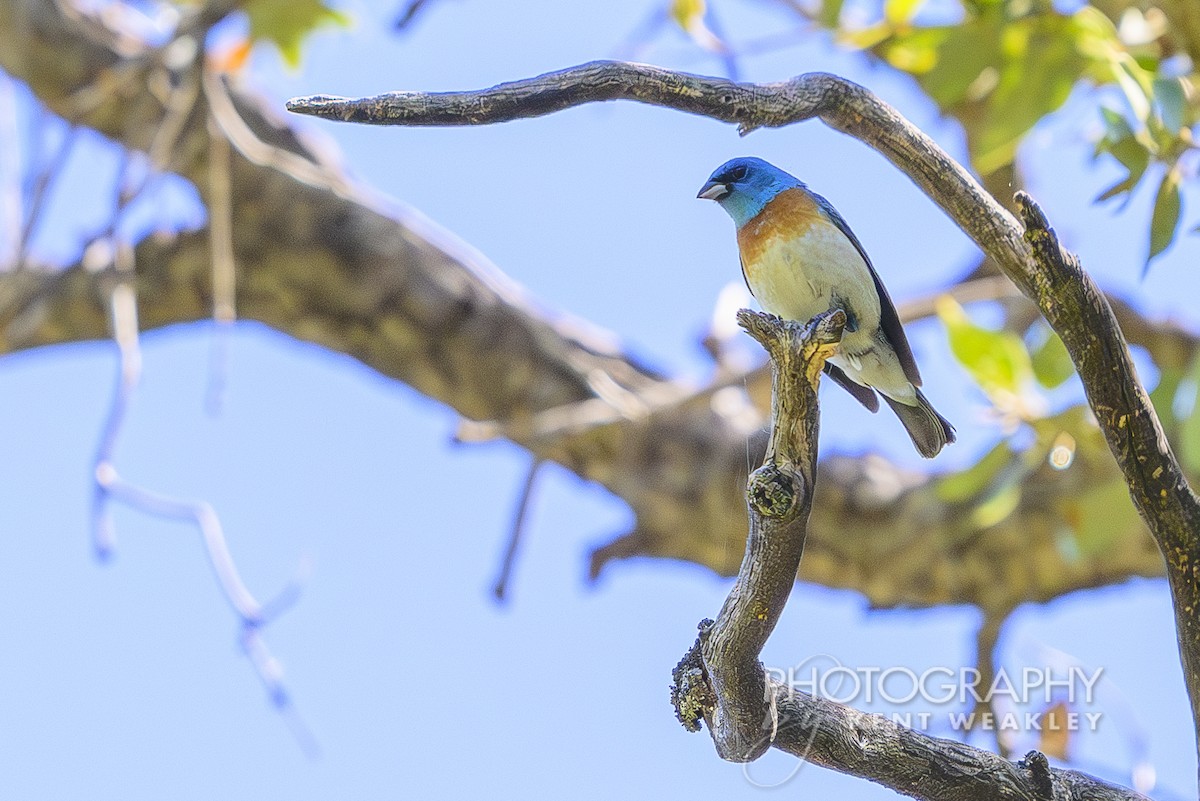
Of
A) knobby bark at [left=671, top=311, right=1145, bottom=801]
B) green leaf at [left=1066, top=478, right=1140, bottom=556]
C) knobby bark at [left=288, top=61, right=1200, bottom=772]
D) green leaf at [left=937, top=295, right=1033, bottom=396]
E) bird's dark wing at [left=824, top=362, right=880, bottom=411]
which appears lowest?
knobby bark at [left=671, top=311, right=1145, bottom=801]

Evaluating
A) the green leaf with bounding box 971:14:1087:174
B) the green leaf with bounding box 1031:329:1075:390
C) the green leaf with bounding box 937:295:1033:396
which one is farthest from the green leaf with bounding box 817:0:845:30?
the green leaf with bounding box 1031:329:1075:390

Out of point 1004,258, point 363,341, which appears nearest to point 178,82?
point 363,341

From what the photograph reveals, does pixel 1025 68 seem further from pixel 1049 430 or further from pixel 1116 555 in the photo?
pixel 1116 555

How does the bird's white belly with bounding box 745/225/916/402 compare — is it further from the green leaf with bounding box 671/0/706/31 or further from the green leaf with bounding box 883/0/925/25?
the green leaf with bounding box 671/0/706/31

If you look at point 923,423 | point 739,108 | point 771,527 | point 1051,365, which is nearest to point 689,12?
point 1051,365

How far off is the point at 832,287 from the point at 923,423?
54 centimetres

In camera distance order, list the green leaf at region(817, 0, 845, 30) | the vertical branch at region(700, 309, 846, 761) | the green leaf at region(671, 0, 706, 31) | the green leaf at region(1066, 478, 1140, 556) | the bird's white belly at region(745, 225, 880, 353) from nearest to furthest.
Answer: the vertical branch at region(700, 309, 846, 761), the bird's white belly at region(745, 225, 880, 353), the green leaf at region(1066, 478, 1140, 556), the green leaf at region(817, 0, 845, 30), the green leaf at region(671, 0, 706, 31)

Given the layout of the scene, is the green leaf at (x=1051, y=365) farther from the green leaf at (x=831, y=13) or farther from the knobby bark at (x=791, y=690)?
the knobby bark at (x=791, y=690)

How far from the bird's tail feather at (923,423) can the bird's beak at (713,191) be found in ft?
A: 2.22

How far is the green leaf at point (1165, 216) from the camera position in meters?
2.76

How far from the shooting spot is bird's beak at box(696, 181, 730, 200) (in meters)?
3.42

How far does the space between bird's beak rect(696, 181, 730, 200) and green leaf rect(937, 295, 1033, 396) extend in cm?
115

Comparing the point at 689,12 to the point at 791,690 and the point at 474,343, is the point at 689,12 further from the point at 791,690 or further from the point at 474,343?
the point at 791,690

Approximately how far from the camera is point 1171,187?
2.84 m
